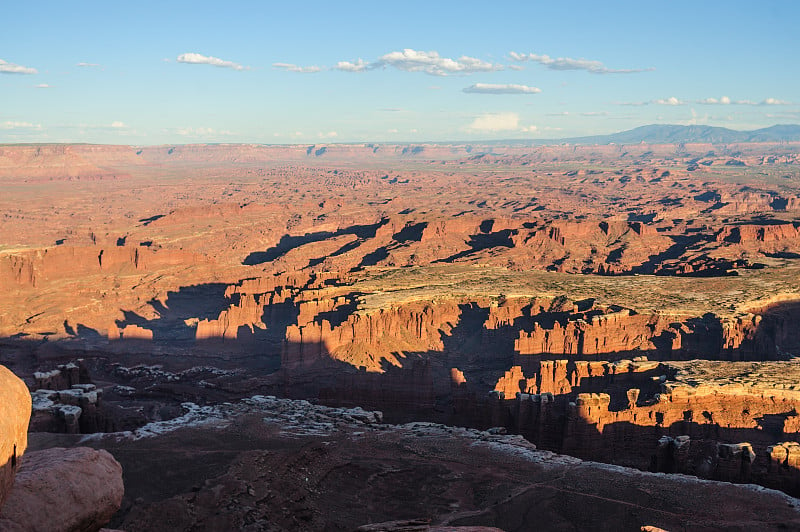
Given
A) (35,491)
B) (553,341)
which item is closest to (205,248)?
(553,341)

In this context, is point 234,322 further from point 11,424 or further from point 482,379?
point 11,424

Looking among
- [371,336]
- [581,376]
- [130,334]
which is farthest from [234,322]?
[581,376]

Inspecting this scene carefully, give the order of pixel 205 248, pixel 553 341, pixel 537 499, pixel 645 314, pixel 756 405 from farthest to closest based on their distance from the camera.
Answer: pixel 205 248 < pixel 645 314 < pixel 553 341 < pixel 756 405 < pixel 537 499

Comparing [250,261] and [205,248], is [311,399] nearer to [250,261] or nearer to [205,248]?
[250,261]

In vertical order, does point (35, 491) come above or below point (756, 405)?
above

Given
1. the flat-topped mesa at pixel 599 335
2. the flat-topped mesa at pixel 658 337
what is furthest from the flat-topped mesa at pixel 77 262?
the flat-topped mesa at pixel 658 337

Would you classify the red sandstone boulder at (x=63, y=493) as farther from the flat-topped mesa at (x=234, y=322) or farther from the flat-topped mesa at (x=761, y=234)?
the flat-topped mesa at (x=761, y=234)
